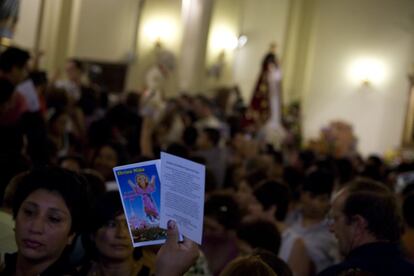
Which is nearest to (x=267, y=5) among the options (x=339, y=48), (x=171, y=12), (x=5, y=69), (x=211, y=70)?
(x=339, y=48)

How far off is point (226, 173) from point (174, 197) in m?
6.02

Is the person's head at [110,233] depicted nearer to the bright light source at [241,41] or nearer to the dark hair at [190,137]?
the dark hair at [190,137]

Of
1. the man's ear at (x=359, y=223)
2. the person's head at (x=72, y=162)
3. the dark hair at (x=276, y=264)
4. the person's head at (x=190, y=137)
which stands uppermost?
the man's ear at (x=359, y=223)

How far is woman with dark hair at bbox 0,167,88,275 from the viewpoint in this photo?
304cm

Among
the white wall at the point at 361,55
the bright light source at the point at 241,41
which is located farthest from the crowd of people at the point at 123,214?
the white wall at the point at 361,55

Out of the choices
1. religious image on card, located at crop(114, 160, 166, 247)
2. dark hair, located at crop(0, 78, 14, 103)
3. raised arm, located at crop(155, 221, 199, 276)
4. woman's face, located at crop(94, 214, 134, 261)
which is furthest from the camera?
dark hair, located at crop(0, 78, 14, 103)

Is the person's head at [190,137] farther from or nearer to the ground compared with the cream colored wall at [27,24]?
nearer to the ground

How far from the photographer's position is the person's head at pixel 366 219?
369 centimetres

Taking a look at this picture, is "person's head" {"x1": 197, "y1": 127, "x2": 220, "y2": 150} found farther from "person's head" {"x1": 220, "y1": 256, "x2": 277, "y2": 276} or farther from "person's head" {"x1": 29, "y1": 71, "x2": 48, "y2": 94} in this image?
"person's head" {"x1": 220, "y1": 256, "x2": 277, "y2": 276}

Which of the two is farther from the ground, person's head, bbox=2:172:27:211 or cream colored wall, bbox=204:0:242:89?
cream colored wall, bbox=204:0:242:89

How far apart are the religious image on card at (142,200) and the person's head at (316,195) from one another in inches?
133

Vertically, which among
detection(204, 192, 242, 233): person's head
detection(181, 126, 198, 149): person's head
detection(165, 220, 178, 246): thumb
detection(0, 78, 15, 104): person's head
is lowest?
detection(204, 192, 242, 233): person's head

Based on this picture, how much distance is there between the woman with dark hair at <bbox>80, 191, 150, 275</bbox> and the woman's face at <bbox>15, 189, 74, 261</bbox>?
307mm

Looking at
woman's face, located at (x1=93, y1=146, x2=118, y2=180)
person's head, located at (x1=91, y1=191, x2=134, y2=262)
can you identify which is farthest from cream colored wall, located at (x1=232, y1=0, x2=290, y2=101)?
person's head, located at (x1=91, y1=191, x2=134, y2=262)
